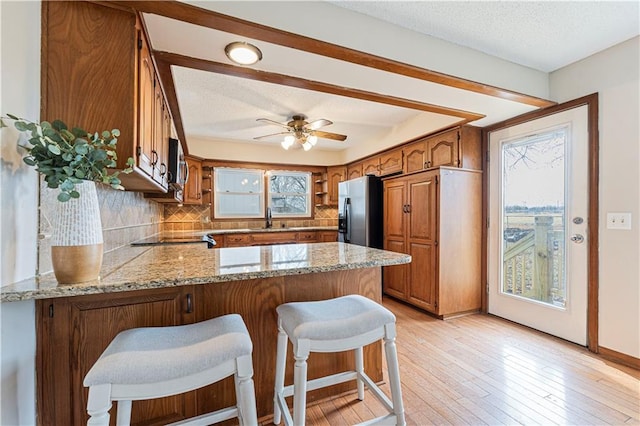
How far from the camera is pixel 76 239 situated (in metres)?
1.04

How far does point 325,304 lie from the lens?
4.90ft

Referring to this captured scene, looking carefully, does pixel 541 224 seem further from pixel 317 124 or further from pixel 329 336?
pixel 329 336

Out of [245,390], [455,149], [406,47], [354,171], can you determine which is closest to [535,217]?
[455,149]

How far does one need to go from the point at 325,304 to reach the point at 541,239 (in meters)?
2.53

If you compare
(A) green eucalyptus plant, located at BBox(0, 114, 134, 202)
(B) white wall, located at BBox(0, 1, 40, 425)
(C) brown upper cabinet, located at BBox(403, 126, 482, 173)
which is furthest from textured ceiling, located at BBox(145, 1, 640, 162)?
(A) green eucalyptus plant, located at BBox(0, 114, 134, 202)

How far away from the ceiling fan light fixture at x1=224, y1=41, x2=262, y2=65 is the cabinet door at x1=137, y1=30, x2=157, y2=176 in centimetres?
45

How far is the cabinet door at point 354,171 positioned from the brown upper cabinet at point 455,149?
158cm

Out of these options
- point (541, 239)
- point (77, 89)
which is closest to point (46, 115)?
point (77, 89)

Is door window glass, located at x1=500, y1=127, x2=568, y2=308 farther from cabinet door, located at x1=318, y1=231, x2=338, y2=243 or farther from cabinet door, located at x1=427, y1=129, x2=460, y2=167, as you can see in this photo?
cabinet door, located at x1=318, y1=231, x2=338, y2=243

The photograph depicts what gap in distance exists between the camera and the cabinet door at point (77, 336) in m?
1.17

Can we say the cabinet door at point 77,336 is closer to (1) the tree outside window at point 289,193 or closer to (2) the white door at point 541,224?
(2) the white door at point 541,224

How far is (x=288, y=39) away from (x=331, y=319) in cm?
150

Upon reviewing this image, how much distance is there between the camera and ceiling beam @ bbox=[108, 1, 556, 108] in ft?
4.45

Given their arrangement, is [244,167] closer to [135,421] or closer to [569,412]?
[135,421]
